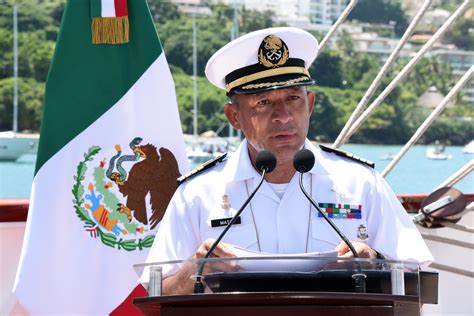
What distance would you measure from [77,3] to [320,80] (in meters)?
8.23

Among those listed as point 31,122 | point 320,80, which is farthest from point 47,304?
point 31,122

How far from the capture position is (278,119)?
2975 mm

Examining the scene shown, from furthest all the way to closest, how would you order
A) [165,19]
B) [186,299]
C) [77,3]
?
1. [165,19]
2. [77,3]
3. [186,299]

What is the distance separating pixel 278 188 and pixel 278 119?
218mm

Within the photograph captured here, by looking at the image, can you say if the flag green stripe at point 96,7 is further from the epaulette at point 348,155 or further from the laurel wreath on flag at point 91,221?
the epaulette at point 348,155

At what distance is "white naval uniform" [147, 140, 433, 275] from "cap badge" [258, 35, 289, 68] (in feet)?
0.80

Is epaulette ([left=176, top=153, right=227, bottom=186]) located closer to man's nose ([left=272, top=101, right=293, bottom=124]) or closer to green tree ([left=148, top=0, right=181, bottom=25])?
man's nose ([left=272, top=101, right=293, bottom=124])

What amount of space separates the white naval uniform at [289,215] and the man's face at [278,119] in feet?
0.34

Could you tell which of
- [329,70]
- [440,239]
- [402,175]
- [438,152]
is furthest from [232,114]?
[438,152]

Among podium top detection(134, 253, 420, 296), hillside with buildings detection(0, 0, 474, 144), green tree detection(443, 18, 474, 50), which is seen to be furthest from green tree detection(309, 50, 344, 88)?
podium top detection(134, 253, 420, 296)

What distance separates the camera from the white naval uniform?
300 centimetres

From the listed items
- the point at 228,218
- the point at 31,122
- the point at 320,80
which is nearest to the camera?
the point at 228,218

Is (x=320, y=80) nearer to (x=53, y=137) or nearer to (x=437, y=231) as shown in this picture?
(x=437, y=231)

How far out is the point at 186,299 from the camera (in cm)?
235
